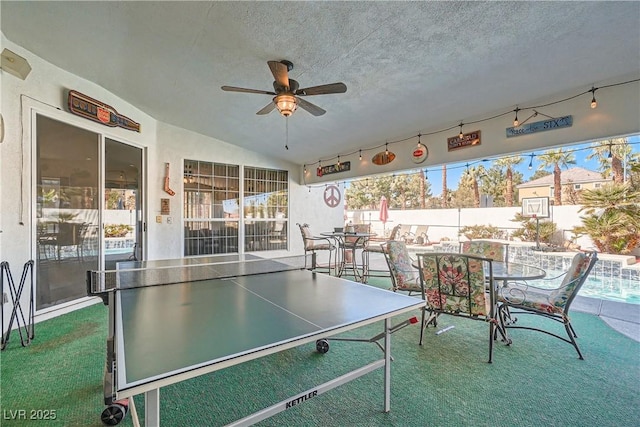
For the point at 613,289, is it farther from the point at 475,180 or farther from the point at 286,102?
the point at 475,180

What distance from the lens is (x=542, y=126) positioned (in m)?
3.59

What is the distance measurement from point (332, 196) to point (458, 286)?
6.10m

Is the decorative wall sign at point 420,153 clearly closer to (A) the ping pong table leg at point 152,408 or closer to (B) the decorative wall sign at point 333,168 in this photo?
(B) the decorative wall sign at point 333,168

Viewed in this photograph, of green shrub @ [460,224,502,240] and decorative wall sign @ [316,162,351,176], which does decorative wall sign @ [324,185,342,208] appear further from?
green shrub @ [460,224,502,240]

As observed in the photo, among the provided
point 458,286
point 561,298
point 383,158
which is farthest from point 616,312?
point 383,158

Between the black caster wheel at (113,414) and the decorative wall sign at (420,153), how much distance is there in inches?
195

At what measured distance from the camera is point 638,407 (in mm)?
1871

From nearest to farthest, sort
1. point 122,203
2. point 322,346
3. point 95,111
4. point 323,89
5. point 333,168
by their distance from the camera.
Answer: point 322,346 < point 323,89 < point 95,111 < point 122,203 < point 333,168

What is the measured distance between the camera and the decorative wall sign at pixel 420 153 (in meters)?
4.94

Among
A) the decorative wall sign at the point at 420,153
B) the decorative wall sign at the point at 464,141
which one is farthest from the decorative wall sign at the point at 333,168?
the decorative wall sign at the point at 464,141

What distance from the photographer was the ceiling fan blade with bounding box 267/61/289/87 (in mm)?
2534

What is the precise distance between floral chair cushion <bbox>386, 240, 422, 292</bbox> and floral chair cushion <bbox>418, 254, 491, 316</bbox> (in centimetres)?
39

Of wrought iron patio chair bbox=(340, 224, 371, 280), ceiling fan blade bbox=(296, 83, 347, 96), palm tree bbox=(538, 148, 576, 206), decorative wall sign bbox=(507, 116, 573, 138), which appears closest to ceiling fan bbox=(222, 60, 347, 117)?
ceiling fan blade bbox=(296, 83, 347, 96)

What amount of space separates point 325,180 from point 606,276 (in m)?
6.01
